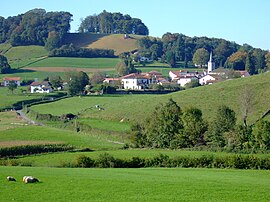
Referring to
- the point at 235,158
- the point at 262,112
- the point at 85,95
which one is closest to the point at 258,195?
the point at 235,158

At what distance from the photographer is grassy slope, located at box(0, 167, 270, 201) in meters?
22.5

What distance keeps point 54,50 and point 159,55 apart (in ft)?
129

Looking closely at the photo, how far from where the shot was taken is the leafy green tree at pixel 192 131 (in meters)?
54.9

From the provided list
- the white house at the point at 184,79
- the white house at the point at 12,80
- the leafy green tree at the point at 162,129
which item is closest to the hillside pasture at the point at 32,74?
the white house at the point at 12,80

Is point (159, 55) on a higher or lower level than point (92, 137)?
higher

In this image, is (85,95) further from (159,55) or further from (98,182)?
(98,182)

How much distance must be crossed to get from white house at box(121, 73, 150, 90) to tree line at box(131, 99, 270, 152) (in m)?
74.6

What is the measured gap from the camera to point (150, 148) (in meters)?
53.7

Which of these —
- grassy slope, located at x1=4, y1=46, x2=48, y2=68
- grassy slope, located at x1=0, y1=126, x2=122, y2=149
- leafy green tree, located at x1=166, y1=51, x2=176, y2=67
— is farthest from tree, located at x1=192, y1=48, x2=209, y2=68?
grassy slope, located at x1=0, y1=126, x2=122, y2=149

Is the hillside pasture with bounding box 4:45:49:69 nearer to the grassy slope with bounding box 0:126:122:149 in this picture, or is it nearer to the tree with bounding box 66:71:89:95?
the tree with bounding box 66:71:89:95

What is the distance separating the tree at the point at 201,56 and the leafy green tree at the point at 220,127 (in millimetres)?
122734

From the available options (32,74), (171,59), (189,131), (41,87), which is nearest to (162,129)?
(189,131)

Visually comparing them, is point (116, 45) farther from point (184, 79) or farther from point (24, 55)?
point (184, 79)

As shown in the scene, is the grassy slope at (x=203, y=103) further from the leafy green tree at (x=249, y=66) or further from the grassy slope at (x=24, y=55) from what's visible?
the grassy slope at (x=24, y=55)
